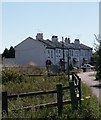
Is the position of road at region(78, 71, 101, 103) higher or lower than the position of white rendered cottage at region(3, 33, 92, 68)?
lower

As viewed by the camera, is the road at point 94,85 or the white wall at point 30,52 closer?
the road at point 94,85

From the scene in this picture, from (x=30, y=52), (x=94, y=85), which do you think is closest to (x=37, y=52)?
(x=30, y=52)

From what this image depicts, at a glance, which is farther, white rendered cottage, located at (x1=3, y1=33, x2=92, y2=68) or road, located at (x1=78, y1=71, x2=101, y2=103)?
white rendered cottage, located at (x1=3, y1=33, x2=92, y2=68)

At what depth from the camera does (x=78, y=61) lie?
356ft

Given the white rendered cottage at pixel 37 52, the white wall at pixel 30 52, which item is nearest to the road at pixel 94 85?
the white rendered cottage at pixel 37 52

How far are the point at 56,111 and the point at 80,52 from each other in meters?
101

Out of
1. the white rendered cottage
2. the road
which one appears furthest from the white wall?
the road

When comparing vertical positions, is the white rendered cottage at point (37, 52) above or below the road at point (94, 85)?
above

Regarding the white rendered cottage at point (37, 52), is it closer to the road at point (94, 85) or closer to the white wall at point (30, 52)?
the white wall at point (30, 52)

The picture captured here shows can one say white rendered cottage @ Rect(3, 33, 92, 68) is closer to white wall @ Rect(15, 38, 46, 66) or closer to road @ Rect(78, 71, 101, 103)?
Answer: white wall @ Rect(15, 38, 46, 66)

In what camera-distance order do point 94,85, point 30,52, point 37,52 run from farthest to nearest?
1. point 30,52
2. point 37,52
3. point 94,85

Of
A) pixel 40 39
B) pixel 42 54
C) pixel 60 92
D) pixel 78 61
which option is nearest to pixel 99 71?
pixel 60 92

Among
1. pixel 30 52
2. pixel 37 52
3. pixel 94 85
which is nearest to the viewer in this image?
pixel 94 85

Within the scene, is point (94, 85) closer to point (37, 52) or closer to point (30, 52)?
point (37, 52)
